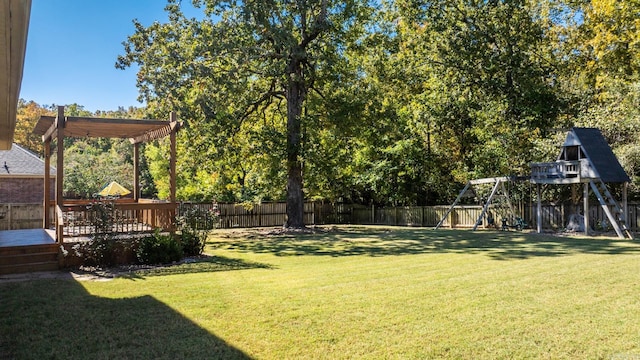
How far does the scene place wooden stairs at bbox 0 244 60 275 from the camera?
8.67 metres

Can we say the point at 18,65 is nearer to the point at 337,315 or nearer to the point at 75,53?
the point at 337,315

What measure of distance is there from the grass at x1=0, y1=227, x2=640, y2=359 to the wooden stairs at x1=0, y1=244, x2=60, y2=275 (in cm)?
146

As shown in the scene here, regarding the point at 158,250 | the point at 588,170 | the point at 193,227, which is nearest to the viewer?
the point at 158,250

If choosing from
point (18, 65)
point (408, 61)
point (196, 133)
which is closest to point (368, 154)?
point (408, 61)

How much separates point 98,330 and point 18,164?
780 inches

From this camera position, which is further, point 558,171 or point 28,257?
point 558,171

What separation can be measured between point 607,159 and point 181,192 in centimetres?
2165

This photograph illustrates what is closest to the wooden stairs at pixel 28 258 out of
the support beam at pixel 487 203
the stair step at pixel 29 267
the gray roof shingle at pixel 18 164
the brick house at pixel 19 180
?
the stair step at pixel 29 267

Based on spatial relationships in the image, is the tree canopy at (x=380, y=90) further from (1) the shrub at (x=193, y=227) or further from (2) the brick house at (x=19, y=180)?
(1) the shrub at (x=193, y=227)

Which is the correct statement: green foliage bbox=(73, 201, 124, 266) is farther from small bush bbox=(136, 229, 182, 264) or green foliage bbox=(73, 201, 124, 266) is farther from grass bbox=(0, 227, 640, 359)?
grass bbox=(0, 227, 640, 359)

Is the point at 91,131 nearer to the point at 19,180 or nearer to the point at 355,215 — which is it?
the point at 19,180

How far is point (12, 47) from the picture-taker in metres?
4.41

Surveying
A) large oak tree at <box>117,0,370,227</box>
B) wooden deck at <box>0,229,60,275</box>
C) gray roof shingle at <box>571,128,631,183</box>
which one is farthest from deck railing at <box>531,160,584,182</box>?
wooden deck at <box>0,229,60,275</box>

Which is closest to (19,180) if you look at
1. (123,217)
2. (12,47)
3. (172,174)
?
(123,217)
